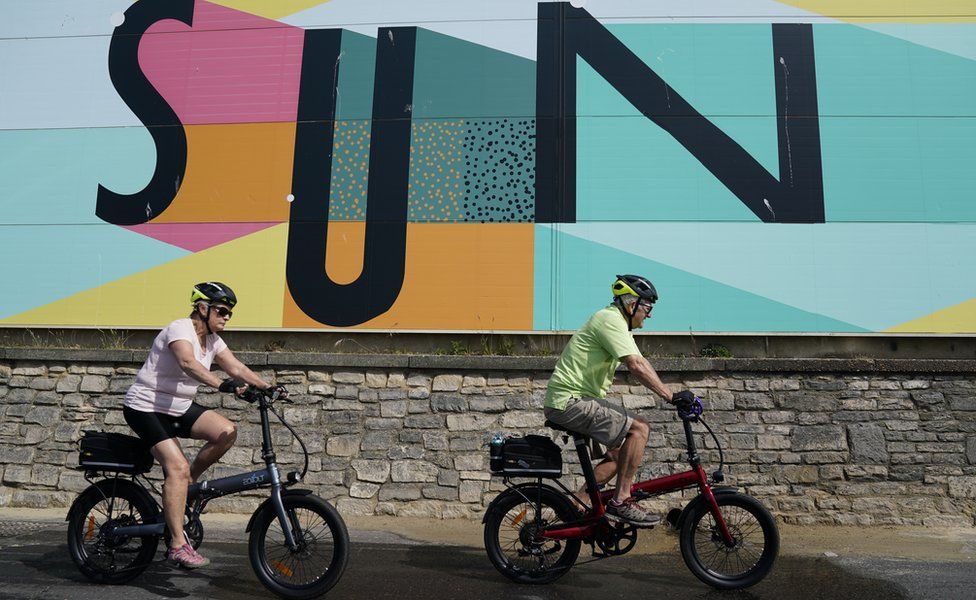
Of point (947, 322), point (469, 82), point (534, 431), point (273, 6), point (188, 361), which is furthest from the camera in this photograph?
point (273, 6)

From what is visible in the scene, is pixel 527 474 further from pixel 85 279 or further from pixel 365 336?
pixel 85 279

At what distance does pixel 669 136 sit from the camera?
837cm

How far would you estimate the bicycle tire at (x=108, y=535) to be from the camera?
4.50m

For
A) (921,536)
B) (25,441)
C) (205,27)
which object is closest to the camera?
(921,536)

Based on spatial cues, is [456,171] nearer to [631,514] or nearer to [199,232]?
[199,232]

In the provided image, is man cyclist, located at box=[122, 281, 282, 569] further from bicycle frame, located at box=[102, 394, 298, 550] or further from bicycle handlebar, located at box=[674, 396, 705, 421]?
bicycle handlebar, located at box=[674, 396, 705, 421]

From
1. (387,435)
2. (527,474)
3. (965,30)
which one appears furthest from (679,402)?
(965,30)

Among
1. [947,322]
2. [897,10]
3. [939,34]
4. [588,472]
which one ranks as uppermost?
[897,10]

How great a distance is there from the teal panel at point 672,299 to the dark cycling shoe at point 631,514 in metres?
3.58

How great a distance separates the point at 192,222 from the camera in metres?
8.55

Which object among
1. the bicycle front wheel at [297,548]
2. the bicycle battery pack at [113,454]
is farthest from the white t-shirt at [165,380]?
the bicycle front wheel at [297,548]

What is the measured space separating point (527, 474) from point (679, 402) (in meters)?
1.11

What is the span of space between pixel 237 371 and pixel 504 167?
4.65 meters

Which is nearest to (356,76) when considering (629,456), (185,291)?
(185,291)
